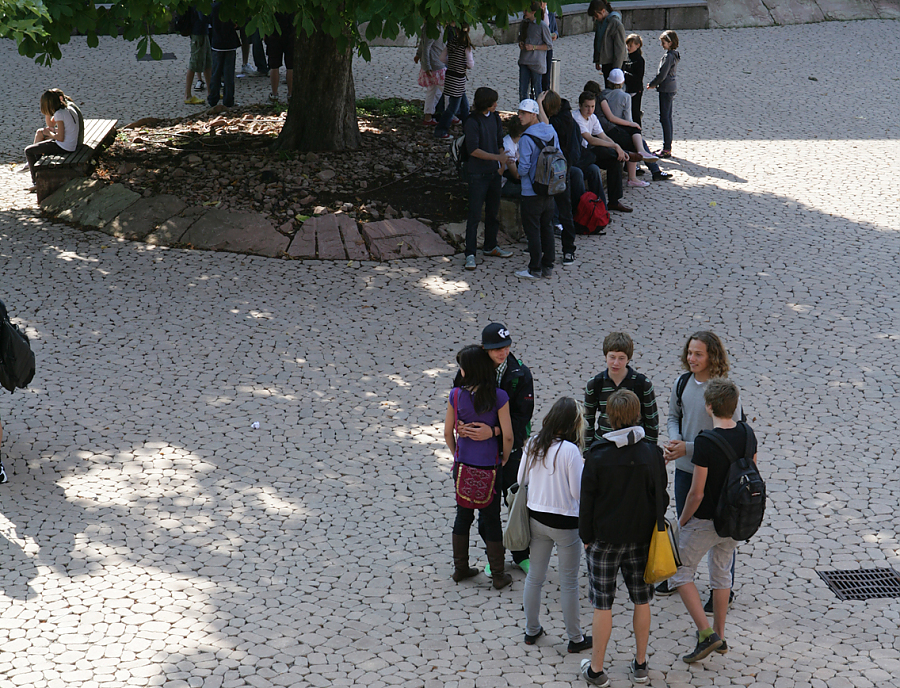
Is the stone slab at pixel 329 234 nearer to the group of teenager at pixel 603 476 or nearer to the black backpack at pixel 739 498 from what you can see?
the group of teenager at pixel 603 476

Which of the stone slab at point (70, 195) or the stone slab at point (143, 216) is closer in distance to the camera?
the stone slab at point (143, 216)

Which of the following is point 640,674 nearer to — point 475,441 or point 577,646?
point 577,646

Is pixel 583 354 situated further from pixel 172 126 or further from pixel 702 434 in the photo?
pixel 172 126

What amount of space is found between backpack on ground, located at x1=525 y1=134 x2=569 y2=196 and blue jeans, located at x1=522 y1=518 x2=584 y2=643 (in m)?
5.28

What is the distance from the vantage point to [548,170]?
9.35 metres

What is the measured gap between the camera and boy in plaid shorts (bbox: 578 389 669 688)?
4.40m

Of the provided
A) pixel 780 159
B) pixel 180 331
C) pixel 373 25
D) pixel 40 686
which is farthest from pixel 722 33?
pixel 40 686

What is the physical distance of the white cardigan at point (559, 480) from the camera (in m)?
4.64

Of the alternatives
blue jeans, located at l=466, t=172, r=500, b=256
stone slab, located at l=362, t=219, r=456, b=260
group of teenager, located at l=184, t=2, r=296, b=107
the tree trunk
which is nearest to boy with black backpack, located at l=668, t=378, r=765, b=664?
blue jeans, located at l=466, t=172, r=500, b=256

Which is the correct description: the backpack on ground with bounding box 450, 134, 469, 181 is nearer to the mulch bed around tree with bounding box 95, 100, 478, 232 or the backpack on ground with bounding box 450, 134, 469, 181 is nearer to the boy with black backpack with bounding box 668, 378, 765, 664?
the mulch bed around tree with bounding box 95, 100, 478, 232

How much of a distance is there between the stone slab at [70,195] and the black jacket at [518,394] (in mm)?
7999

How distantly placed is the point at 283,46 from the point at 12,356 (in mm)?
10336

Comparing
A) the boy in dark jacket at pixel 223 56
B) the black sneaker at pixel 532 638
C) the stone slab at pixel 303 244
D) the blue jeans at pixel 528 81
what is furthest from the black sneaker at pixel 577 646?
the boy in dark jacket at pixel 223 56

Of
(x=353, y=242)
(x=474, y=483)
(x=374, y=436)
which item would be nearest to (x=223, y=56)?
(x=353, y=242)
